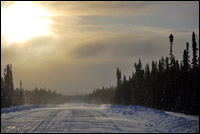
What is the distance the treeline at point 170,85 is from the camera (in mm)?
54156

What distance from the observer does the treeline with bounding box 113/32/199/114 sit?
178 ft

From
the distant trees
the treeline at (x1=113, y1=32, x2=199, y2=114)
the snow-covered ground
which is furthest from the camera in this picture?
the distant trees

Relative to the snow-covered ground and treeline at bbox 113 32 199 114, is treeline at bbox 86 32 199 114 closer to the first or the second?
treeline at bbox 113 32 199 114

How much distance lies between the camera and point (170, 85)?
216 ft

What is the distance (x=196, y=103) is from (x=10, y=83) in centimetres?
7066

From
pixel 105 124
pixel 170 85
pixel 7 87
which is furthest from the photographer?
pixel 7 87

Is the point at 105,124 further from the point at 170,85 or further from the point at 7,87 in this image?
the point at 7,87

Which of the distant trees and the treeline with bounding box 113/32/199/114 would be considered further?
the distant trees

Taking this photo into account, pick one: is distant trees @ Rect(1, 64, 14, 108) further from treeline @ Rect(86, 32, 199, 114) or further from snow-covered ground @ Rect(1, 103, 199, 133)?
snow-covered ground @ Rect(1, 103, 199, 133)

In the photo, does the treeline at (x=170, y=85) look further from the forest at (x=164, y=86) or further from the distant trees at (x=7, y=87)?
the distant trees at (x=7, y=87)

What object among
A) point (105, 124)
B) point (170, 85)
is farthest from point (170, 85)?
point (105, 124)

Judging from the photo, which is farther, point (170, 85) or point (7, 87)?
point (7, 87)

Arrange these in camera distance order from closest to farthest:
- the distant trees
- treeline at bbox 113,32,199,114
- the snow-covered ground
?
the snow-covered ground
treeline at bbox 113,32,199,114
the distant trees

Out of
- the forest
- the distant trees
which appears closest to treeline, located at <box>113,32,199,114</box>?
the forest
